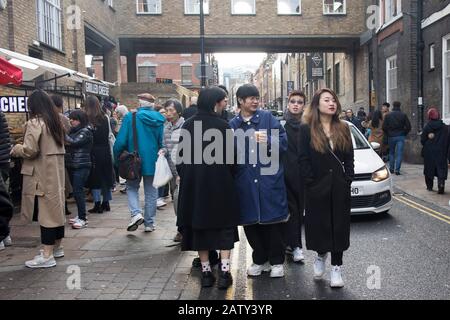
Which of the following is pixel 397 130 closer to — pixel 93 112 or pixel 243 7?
pixel 93 112

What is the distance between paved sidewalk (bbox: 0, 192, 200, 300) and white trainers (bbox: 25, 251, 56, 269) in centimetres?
7

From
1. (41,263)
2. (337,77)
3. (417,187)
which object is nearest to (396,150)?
(417,187)

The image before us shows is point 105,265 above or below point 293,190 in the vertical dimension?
below

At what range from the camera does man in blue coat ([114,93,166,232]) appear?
709 cm

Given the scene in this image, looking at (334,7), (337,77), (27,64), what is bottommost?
(27,64)

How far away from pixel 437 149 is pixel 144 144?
6744 millimetres

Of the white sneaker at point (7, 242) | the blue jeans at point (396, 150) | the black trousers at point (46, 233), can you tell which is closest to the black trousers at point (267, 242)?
the black trousers at point (46, 233)

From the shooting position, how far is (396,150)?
14.1m

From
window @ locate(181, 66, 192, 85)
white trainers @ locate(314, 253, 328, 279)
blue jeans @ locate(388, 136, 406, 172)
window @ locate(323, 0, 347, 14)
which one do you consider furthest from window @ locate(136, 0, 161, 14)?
window @ locate(181, 66, 192, 85)

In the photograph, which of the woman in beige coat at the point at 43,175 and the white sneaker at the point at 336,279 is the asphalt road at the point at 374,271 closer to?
the white sneaker at the point at 336,279

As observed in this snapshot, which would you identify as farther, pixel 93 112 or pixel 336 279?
pixel 93 112

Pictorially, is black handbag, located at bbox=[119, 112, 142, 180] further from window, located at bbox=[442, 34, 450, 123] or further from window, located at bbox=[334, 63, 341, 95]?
window, located at bbox=[334, 63, 341, 95]

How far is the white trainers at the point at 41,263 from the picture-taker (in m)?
5.58
